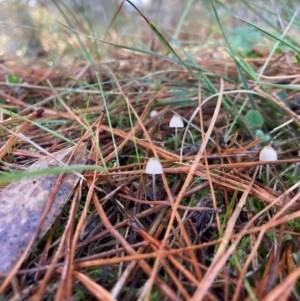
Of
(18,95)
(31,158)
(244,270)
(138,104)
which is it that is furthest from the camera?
(18,95)

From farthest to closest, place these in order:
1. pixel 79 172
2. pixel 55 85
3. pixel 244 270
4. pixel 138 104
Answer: pixel 55 85
pixel 138 104
pixel 79 172
pixel 244 270

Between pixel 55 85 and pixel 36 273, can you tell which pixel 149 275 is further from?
pixel 55 85

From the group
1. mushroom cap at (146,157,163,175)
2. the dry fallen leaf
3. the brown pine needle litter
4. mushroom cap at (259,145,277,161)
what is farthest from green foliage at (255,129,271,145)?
the dry fallen leaf

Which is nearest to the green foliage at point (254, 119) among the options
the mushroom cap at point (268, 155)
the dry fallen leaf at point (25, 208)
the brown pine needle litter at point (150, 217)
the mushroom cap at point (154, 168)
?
the brown pine needle litter at point (150, 217)

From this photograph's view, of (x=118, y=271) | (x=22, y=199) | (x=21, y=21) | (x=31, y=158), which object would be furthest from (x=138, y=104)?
(x=21, y=21)

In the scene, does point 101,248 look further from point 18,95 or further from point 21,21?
point 21,21

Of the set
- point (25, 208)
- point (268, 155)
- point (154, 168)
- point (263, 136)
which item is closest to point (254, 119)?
point (263, 136)

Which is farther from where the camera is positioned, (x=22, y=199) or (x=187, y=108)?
(x=187, y=108)

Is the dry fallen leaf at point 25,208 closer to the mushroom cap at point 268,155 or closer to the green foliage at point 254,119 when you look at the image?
the mushroom cap at point 268,155

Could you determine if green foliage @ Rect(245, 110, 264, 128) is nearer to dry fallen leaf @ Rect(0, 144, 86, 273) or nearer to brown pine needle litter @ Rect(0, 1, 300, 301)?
brown pine needle litter @ Rect(0, 1, 300, 301)
